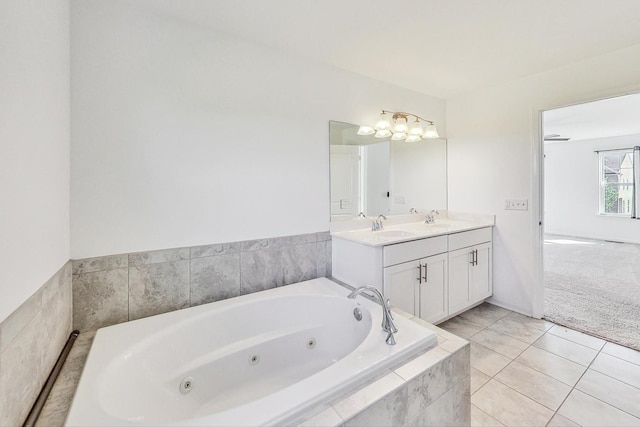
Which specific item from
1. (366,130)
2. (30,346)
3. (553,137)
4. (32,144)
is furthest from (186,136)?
(553,137)

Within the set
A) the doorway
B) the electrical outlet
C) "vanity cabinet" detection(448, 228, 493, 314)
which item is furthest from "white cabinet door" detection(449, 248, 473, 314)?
the doorway

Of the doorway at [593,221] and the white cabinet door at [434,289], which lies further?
the doorway at [593,221]

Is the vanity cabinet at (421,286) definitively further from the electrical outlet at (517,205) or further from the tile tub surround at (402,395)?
the electrical outlet at (517,205)

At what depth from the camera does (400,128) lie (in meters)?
2.74

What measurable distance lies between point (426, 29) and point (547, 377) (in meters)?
2.41

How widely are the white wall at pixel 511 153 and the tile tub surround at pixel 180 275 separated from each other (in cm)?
196

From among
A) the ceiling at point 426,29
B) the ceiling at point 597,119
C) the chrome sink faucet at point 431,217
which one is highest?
the ceiling at point 597,119

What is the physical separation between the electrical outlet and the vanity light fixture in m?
1.00

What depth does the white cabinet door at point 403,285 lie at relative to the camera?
78.4 inches

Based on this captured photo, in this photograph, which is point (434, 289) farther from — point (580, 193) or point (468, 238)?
point (580, 193)

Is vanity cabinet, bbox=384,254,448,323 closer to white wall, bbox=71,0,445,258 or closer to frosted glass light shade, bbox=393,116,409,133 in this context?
white wall, bbox=71,0,445,258

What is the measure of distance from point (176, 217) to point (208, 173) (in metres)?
0.34

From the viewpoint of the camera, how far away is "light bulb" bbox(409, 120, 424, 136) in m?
2.84

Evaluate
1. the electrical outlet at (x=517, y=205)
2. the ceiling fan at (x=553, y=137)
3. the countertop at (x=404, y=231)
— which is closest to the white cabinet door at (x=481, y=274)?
the countertop at (x=404, y=231)
